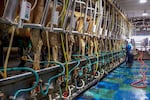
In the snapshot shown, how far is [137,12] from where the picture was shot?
44.1 ft

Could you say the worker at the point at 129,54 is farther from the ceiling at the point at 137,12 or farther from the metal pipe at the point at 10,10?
the metal pipe at the point at 10,10

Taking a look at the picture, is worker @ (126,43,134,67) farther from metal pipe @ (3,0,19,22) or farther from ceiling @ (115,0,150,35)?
metal pipe @ (3,0,19,22)

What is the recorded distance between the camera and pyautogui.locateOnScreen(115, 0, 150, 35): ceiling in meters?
10.8

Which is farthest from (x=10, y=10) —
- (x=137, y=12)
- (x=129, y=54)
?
(x=137, y=12)

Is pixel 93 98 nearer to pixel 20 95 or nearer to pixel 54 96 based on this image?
pixel 54 96

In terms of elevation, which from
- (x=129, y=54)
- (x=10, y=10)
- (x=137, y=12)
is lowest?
(x=129, y=54)

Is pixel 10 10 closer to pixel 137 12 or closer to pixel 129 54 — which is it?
pixel 129 54

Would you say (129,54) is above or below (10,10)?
below

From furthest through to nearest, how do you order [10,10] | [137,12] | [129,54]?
[137,12], [129,54], [10,10]

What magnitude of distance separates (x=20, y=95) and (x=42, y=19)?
0.93 metres

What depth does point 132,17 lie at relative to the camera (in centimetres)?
1423

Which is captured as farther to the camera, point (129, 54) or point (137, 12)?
point (137, 12)

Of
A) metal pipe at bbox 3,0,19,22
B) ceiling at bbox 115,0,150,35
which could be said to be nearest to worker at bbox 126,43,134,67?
ceiling at bbox 115,0,150,35

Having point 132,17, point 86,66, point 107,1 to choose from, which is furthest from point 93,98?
point 132,17
